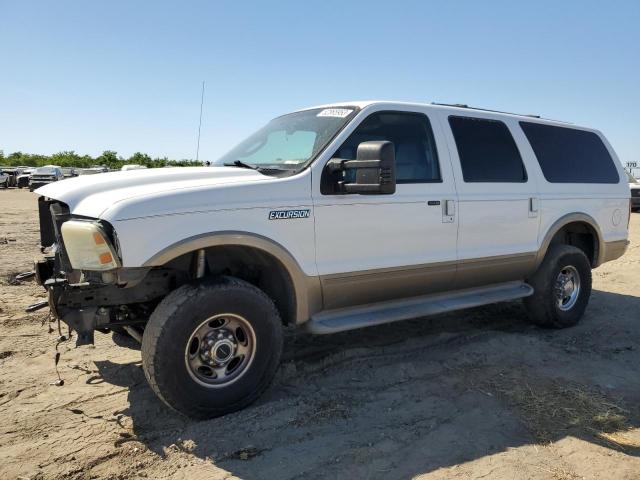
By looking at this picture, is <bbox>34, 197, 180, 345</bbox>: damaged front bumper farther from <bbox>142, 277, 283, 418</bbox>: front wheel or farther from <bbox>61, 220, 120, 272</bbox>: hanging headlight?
<bbox>142, 277, 283, 418</bbox>: front wheel

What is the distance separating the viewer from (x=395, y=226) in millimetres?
4227

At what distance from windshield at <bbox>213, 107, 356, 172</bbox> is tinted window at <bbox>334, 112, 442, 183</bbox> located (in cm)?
23

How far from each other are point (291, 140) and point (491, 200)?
192 centimetres

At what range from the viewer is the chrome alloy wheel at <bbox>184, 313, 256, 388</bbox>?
11.3 feet

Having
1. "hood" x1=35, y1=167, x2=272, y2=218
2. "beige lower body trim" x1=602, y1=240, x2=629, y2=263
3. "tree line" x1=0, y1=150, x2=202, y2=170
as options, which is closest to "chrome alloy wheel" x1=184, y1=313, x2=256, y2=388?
"hood" x1=35, y1=167, x2=272, y2=218

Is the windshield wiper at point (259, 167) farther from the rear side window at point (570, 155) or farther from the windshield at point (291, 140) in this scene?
the rear side window at point (570, 155)

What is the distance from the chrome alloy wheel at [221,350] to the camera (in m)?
3.45

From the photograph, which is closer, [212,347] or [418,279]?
[212,347]

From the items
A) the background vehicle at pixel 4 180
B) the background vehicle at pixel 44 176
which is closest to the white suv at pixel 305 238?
the background vehicle at pixel 44 176

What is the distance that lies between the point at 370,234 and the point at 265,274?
0.85 metres

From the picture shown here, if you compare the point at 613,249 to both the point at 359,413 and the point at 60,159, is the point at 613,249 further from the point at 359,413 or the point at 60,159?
the point at 60,159

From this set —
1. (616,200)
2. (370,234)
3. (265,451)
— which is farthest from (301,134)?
(616,200)

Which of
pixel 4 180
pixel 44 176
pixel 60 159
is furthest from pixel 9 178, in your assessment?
pixel 60 159

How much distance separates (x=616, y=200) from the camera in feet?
20.4
